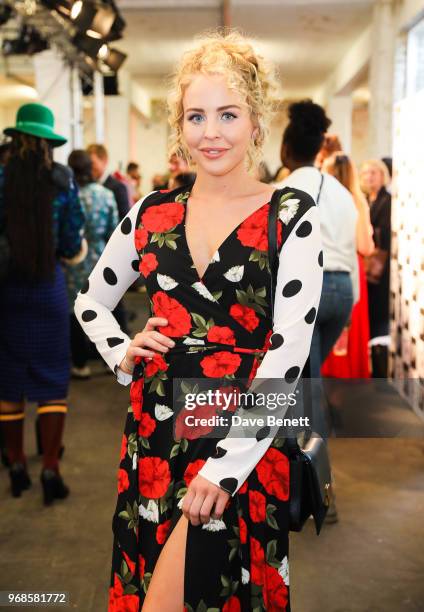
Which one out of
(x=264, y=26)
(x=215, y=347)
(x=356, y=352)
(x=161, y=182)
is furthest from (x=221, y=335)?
(x=161, y=182)

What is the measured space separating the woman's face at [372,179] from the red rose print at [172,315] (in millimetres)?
4406

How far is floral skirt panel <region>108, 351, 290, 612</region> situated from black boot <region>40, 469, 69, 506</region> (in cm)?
187

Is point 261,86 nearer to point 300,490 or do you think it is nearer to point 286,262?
point 286,262

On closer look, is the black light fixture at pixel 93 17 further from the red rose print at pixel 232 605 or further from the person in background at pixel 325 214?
the red rose print at pixel 232 605

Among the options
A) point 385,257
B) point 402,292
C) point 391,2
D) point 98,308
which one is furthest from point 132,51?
point 98,308

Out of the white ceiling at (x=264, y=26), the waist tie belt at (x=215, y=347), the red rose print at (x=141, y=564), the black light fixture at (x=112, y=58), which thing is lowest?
the red rose print at (x=141, y=564)

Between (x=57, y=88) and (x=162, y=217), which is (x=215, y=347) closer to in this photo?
(x=162, y=217)

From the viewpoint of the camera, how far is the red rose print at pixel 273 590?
137cm

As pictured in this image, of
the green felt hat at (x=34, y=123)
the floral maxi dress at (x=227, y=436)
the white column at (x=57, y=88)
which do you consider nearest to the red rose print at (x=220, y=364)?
the floral maxi dress at (x=227, y=436)

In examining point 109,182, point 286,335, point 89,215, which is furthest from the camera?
point 109,182

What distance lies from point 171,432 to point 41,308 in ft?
6.13

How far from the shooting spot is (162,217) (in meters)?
1.46

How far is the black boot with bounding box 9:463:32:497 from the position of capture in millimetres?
3322

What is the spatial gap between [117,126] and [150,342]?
48.9 feet
